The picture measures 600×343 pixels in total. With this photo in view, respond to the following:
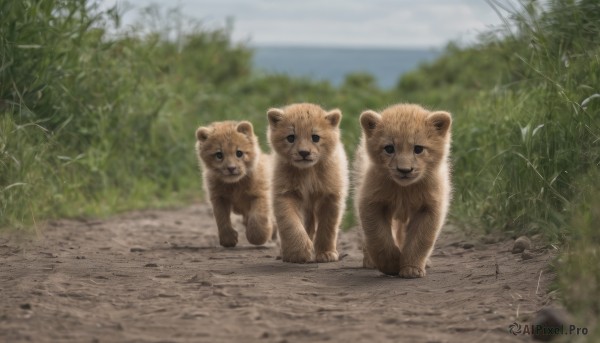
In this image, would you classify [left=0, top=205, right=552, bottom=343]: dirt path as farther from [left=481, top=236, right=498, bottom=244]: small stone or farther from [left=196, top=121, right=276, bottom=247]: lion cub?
[left=196, top=121, right=276, bottom=247]: lion cub

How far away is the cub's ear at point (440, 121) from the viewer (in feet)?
20.6

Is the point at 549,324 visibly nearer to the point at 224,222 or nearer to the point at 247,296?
the point at 247,296

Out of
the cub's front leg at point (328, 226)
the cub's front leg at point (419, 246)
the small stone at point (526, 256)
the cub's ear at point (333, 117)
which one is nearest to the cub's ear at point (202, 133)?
the cub's ear at point (333, 117)

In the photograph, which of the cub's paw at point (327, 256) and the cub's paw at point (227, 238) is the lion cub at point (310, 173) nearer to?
the cub's paw at point (327, 256)

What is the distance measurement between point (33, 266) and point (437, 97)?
36.3ft

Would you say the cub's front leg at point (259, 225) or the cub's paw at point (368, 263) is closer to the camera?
the cub's paw at point (368, 263)

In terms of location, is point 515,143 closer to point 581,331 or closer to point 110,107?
point 581,331

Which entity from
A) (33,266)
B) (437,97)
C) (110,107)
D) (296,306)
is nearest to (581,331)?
(296,306)

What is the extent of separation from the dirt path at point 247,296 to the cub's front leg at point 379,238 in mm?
105

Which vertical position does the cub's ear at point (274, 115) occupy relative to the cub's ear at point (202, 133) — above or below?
above

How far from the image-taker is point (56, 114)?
898 centimetres

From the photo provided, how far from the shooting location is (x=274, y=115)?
293 inches

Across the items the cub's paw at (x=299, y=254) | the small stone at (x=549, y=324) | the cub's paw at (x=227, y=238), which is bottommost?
the cub's paw at (x=227, y=238)

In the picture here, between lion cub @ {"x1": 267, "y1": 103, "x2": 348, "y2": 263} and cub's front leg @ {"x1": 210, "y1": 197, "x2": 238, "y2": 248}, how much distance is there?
3.36 ft
